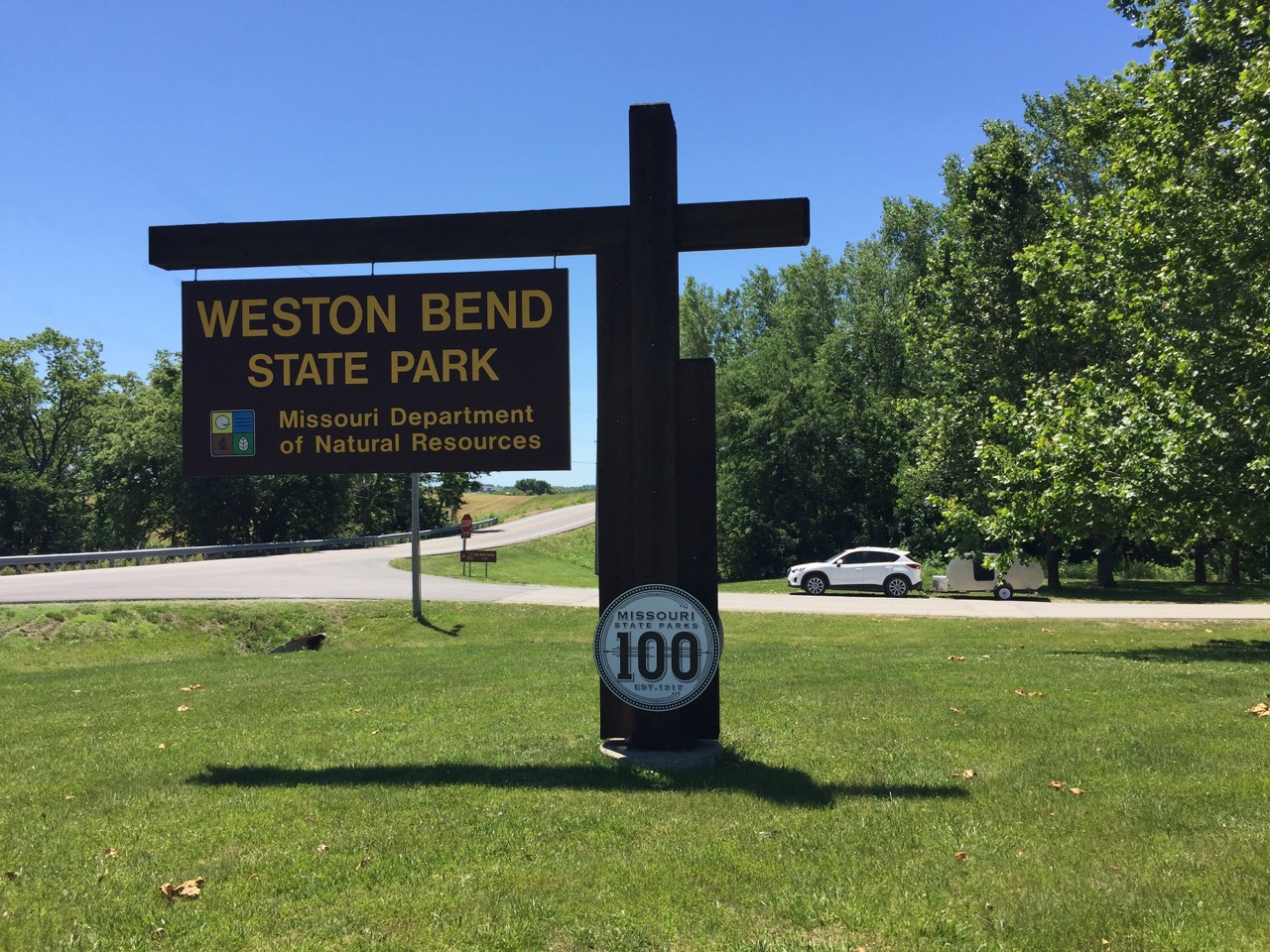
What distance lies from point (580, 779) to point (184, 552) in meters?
37.1

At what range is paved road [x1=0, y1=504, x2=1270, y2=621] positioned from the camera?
23.8m

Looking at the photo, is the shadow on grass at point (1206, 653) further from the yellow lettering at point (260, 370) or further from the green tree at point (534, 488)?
the green tree at point (534, 488)

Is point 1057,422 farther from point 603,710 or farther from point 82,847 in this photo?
point 82,847

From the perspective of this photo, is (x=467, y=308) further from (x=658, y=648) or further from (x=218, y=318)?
(x=658, y=648)

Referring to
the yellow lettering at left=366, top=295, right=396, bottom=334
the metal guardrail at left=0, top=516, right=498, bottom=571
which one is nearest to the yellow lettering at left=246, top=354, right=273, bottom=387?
the yellow lettering at left=366, top=295, right=396, bottom=334

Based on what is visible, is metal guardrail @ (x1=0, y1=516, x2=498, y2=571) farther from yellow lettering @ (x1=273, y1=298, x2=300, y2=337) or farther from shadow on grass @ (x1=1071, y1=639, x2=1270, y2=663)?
yellow lettering @ (x1=273, y1=298, x2=300, y2=337)

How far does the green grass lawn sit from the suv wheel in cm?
1943

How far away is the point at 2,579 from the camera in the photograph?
29.0m

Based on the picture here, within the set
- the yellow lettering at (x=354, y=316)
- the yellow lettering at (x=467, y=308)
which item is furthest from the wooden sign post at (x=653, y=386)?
the yellow lettering at (x=354, y=316)

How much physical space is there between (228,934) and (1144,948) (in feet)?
12.4

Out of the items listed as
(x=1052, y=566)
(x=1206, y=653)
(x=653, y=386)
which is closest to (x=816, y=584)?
(x=1052, y=566)

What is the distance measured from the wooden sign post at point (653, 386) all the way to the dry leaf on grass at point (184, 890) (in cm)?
341

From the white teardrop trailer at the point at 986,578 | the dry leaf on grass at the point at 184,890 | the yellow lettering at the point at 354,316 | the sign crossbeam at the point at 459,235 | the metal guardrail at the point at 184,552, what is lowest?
the white teardrop trailer at the point at 986,578

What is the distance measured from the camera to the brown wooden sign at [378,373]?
780 cm
